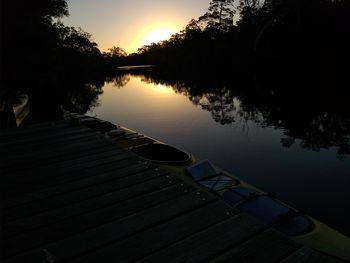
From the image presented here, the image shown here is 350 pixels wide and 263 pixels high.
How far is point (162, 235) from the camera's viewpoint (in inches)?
150

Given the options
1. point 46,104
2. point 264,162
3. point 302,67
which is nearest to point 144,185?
point 264,162

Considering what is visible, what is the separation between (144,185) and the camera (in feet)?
16.8

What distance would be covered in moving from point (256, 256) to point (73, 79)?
2659 inches

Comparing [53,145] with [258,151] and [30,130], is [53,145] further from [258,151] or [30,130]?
[258,151]

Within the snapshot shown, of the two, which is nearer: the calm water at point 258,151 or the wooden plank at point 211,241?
the wooden plank at point 211,241

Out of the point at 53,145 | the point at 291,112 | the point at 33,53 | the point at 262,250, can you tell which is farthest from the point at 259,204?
the point at 33,53

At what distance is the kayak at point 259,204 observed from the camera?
6.63 m

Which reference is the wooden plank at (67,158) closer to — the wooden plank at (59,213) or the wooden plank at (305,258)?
the wooden plank at (59,213)

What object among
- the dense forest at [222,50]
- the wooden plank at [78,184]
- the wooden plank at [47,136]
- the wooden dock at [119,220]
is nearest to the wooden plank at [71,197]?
the wooden dock at [119,220]

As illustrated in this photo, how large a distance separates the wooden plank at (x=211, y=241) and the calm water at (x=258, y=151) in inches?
285

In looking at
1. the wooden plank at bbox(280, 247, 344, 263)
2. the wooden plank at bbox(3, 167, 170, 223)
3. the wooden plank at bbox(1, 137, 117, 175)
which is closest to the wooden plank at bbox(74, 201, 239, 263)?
the wooden plank at bbox(280, 247, 344, 263)

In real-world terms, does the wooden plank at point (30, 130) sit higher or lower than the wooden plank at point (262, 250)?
higher

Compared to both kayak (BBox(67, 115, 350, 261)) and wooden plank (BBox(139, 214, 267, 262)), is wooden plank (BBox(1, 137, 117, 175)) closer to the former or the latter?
kayak (BBox(67, 115, 350, 261))

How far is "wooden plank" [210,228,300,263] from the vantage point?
3406 mm
